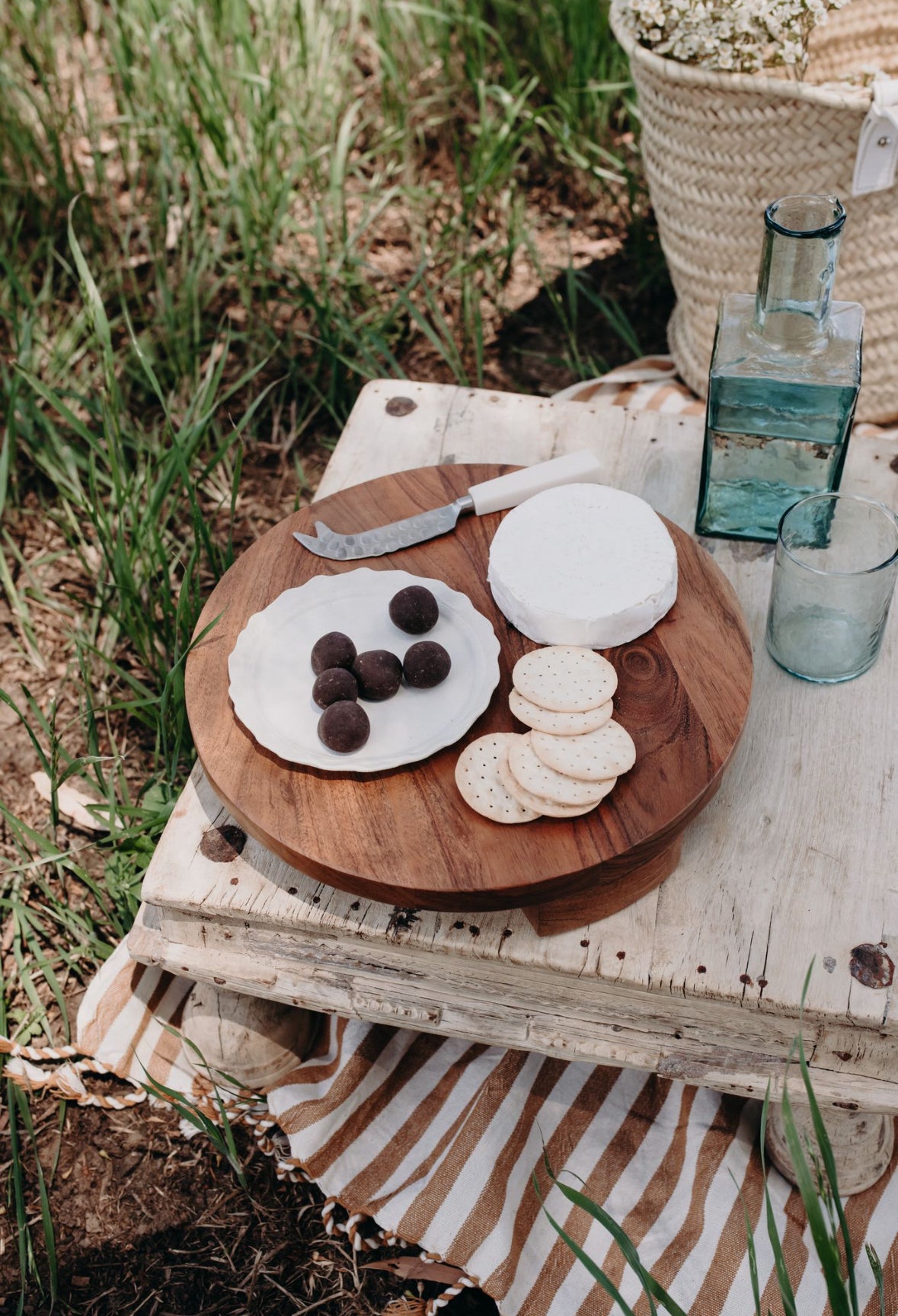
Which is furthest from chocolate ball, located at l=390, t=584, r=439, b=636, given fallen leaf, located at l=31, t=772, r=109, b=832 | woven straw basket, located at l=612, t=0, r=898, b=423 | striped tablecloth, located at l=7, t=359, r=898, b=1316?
woven straw basket, located at l=612, t=0, r=898, b=423

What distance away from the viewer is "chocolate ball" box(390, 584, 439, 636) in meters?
1.17

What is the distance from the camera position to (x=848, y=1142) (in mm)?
1242

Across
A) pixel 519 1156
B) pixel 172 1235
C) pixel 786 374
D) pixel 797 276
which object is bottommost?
pixel 172 1235

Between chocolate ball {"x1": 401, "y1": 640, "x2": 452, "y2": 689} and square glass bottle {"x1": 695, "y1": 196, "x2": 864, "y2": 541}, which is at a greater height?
square glass bottle {"x1": 695, "y1": 196, "x2": 864, "y2": 541}

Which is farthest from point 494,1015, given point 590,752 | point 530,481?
point 530,481

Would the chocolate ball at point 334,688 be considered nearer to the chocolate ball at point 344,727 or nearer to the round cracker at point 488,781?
the chocolate ball at point 344,727

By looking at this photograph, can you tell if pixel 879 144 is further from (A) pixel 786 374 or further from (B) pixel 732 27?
(A) pixel 786 374

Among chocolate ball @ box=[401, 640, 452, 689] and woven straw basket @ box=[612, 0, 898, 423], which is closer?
chocolate ball @ box=[401, 640, 452, 689]

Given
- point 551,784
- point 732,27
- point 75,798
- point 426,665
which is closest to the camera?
point 551,784

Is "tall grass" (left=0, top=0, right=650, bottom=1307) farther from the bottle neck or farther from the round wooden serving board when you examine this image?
the bottle neck

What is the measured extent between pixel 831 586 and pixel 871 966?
15.1 inches

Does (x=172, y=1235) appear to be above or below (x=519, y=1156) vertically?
below

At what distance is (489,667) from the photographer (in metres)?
1.15

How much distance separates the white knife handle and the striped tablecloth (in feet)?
2.25
